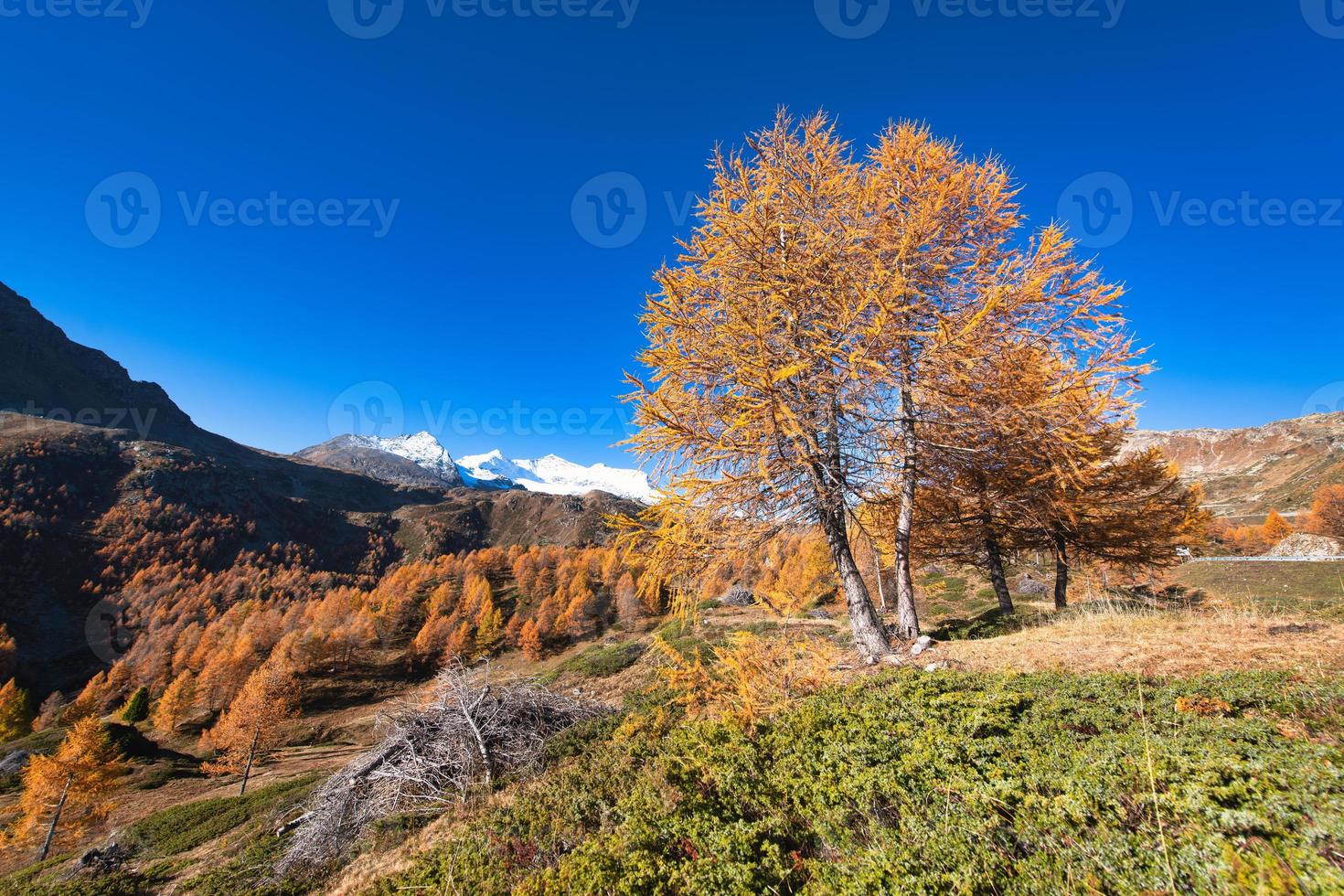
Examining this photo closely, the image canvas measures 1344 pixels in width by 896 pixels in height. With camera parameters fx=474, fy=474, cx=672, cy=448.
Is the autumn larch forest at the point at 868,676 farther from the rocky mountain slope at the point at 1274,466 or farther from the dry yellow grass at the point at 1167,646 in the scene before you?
the rocky mountain slope at the point at 1274,466

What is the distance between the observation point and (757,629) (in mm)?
23906

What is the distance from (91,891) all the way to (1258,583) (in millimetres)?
47911

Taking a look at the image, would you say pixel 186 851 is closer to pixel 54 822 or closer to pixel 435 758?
pixel 435 758

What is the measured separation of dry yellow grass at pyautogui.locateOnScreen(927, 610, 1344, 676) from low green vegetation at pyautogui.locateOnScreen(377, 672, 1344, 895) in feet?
3.72

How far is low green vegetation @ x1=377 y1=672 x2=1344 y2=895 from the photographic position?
2.49m

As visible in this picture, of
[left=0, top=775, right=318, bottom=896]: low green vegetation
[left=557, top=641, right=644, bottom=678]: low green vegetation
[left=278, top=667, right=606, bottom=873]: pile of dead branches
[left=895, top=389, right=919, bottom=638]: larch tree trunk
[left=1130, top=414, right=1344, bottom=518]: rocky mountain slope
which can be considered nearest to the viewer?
[left=278, top=667, right=606, bottom=873]: pile of dead branches

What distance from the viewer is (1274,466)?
152000 mm

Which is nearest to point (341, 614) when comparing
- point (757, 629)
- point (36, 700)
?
point (36, 700)

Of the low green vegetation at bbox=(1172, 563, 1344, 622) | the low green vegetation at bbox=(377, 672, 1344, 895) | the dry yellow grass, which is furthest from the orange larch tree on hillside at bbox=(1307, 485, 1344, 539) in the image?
the low green vegetation at bbox=(377, 672, 1344, 895)

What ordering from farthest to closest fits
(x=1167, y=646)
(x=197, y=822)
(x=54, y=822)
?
1. (x=54, y=822)
2. (x=197, y=822)
3. (x=1167, y=646)

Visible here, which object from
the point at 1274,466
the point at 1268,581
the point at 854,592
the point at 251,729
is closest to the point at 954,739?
the point at 854,592

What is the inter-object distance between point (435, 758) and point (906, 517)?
10.4 metres

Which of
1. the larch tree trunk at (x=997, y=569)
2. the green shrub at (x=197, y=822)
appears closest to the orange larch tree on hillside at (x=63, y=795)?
the green shrub at (x=197, y=822)

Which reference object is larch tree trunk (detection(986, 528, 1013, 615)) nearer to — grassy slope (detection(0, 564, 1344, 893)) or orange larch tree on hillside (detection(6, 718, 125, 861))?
grassy slope (detection(0, 564, 1344, 893))
